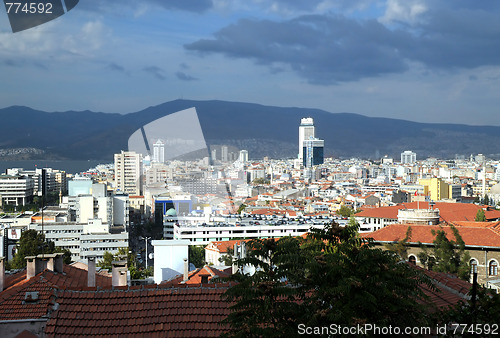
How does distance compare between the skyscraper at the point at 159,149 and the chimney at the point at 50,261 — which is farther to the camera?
the skyscraper at the point at 159,149

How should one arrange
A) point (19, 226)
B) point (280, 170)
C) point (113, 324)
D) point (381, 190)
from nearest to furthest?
point (113, 324)
point (19, 226)
point (381, 190)
point (280, 170)

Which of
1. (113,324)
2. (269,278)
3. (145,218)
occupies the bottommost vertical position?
(145,218)

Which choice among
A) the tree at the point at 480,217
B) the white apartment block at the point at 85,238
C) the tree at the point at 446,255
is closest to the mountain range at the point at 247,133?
the white apartment block at the point at 85,238

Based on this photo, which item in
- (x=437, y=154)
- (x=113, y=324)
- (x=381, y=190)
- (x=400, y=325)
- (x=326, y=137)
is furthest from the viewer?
(x=326, y=137)

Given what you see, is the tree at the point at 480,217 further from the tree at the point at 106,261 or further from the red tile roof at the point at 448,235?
the tree at the point at 106,261

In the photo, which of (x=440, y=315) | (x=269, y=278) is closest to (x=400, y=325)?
(x=440, y=315)

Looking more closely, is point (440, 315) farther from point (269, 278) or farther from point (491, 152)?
point (491, 152)
